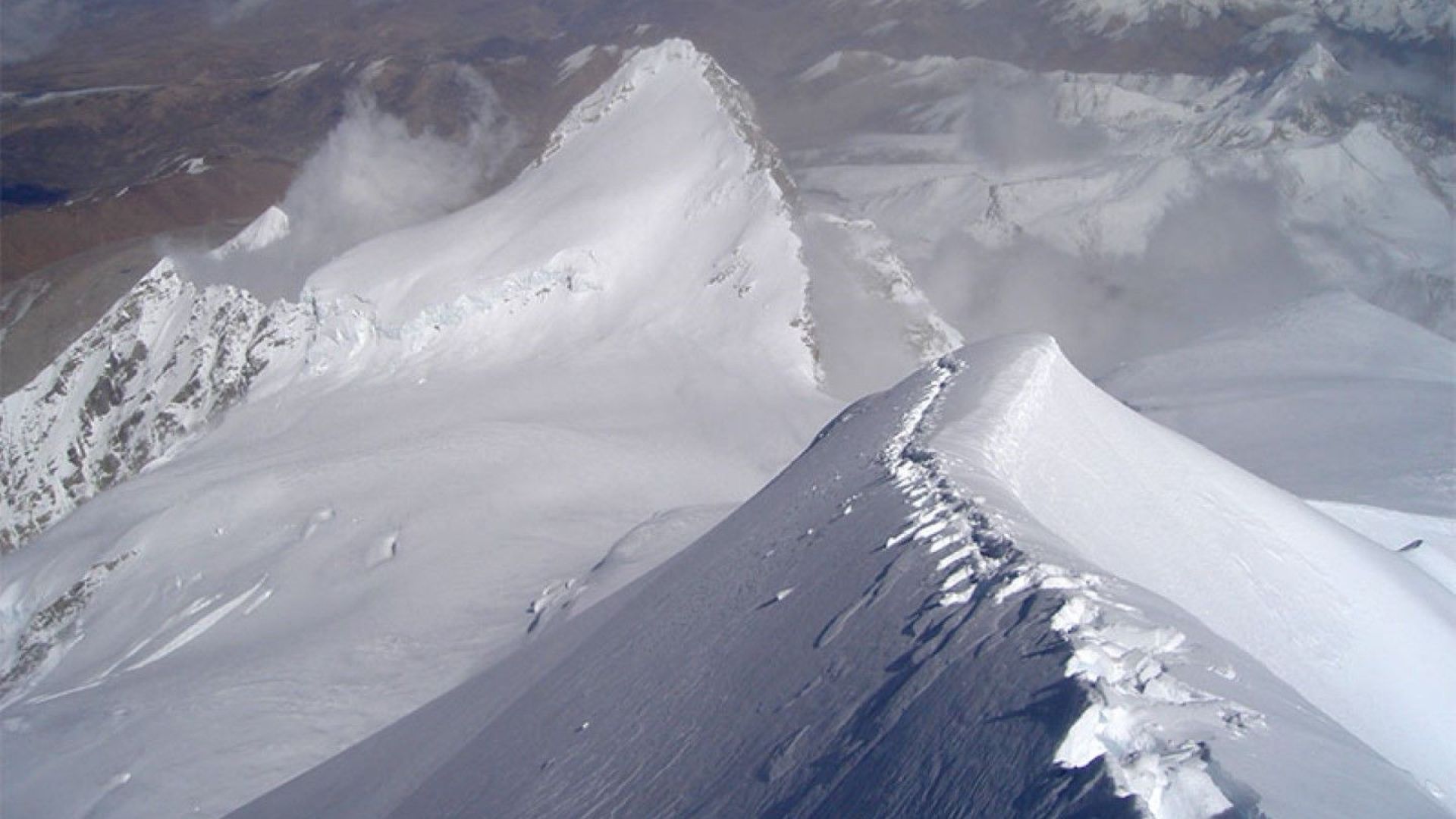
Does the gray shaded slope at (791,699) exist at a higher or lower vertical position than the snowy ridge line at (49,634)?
higher

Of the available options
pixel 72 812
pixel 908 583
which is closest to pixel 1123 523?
pixel 908 583

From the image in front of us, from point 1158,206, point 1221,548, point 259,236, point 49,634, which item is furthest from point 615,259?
point 1158,206

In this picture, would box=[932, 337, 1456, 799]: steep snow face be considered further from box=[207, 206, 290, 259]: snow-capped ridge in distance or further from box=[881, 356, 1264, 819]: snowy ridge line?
box=[207, 206, 290, 259]: snow-capped ridge in distance

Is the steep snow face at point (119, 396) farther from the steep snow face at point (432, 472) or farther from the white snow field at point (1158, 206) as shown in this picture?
the white snow field at point (1158, 206)

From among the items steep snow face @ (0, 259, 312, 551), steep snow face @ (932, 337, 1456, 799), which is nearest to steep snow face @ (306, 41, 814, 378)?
steep snow face @ (0, 259, 312, 551)

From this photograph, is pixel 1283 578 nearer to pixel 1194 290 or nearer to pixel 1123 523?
pixel 1123 523

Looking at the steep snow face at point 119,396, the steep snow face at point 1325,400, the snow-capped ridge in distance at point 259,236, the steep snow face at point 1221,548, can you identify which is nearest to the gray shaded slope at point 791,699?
the steep snow face at point 1221,548

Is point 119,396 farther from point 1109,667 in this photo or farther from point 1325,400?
point 1109,667
